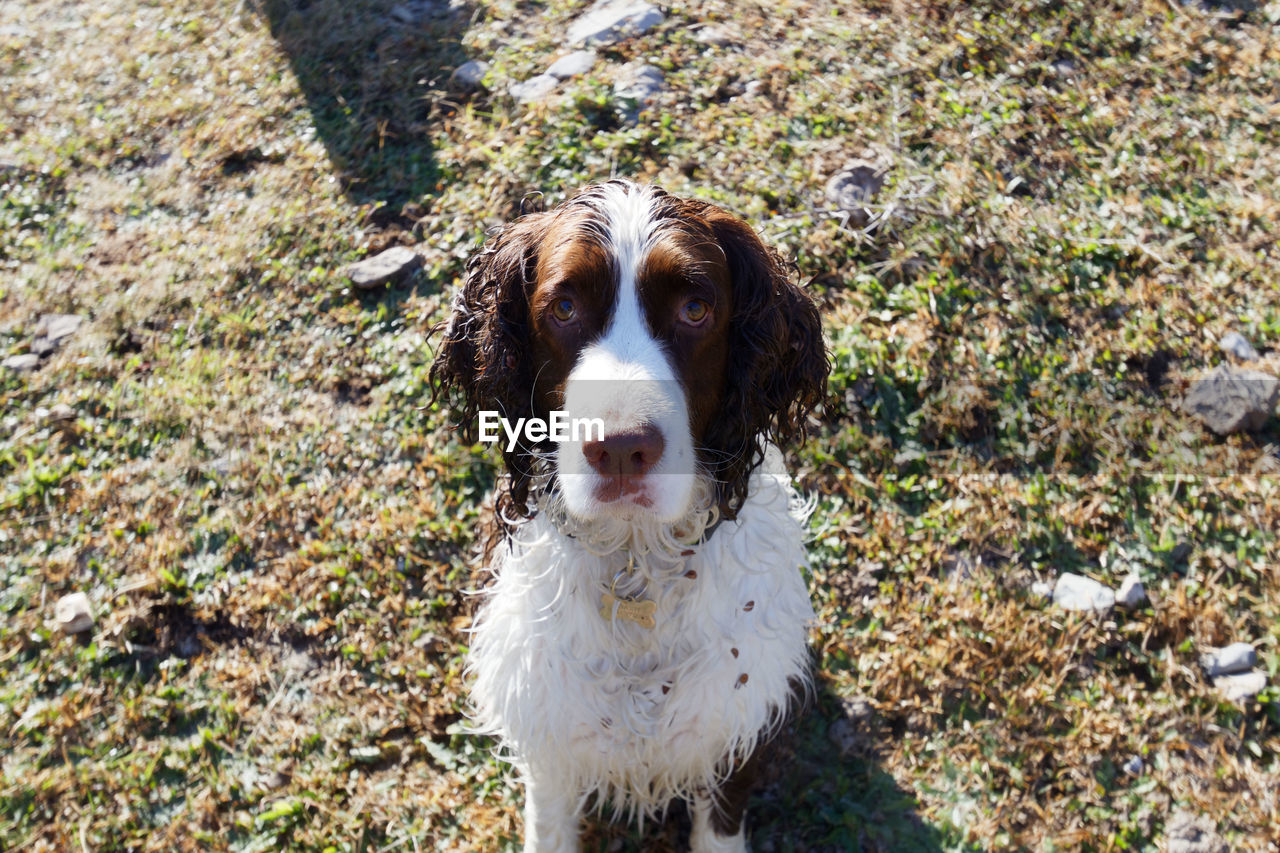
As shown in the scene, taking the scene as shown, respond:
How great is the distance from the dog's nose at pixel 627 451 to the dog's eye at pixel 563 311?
0.46 m

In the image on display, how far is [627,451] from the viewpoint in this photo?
2221 mm

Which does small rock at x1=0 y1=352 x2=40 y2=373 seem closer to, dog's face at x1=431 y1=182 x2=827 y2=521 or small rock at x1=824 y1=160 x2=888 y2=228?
dog's face at x1=431 y1=182 x2=827 y2=521

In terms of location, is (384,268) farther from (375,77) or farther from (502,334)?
(502,334)

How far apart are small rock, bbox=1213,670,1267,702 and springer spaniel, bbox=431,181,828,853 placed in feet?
5.94

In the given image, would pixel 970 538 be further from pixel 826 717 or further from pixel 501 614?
pixel 501 614

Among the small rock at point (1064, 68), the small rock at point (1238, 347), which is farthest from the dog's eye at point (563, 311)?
the small rock at point (1064, 68)

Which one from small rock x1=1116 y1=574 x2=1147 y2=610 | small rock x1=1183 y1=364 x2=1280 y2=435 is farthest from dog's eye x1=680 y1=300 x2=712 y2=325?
small rock x1=1183 y1=364 x2=1280 y2=435

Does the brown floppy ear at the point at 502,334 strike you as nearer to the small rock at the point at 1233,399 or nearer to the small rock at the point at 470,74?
the small rock at the point at 1233,399

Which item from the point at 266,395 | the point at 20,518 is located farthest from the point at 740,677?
the point at 20,518

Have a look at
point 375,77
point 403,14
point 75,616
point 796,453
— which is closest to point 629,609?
point 796,453

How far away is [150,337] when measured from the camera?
549 centimetres

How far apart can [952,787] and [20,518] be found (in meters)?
4.69

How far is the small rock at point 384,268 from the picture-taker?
5270 mm

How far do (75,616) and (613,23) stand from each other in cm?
485
